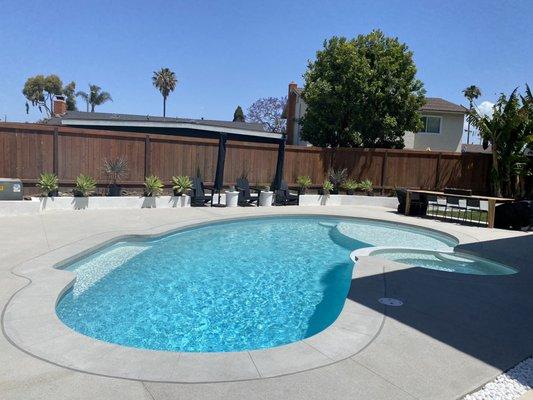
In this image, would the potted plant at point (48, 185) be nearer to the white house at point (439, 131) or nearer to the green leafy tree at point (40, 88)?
the white house at point (439, 131)

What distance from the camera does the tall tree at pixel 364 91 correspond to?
19766 millimetres

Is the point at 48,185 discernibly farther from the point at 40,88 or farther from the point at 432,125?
the point at 40,88

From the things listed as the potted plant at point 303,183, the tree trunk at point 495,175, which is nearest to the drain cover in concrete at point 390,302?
the potted plant at point 303,183

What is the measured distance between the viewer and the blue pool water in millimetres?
5328

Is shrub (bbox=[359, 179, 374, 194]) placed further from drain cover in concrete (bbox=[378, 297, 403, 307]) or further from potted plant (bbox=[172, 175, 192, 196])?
drain cover in concrete (bbox=[378, 297, 403, 307])

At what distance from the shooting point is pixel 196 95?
4953 centimetres

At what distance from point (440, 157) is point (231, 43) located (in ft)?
53.3

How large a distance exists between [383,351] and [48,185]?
1167 cm

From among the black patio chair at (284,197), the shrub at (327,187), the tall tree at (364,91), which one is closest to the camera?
the black patio chair at (284,197)

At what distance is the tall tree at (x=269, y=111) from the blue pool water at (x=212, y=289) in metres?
45.1

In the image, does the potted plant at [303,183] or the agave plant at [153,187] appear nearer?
the agave plant at [153,187]

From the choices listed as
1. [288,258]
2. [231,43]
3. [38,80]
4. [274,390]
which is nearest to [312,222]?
[288,258]

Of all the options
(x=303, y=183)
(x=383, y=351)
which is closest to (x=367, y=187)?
(x=303, y=183)

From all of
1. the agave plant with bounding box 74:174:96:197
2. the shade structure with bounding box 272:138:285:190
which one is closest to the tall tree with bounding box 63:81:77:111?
the shade structure with bounding box 272:138:285:190
